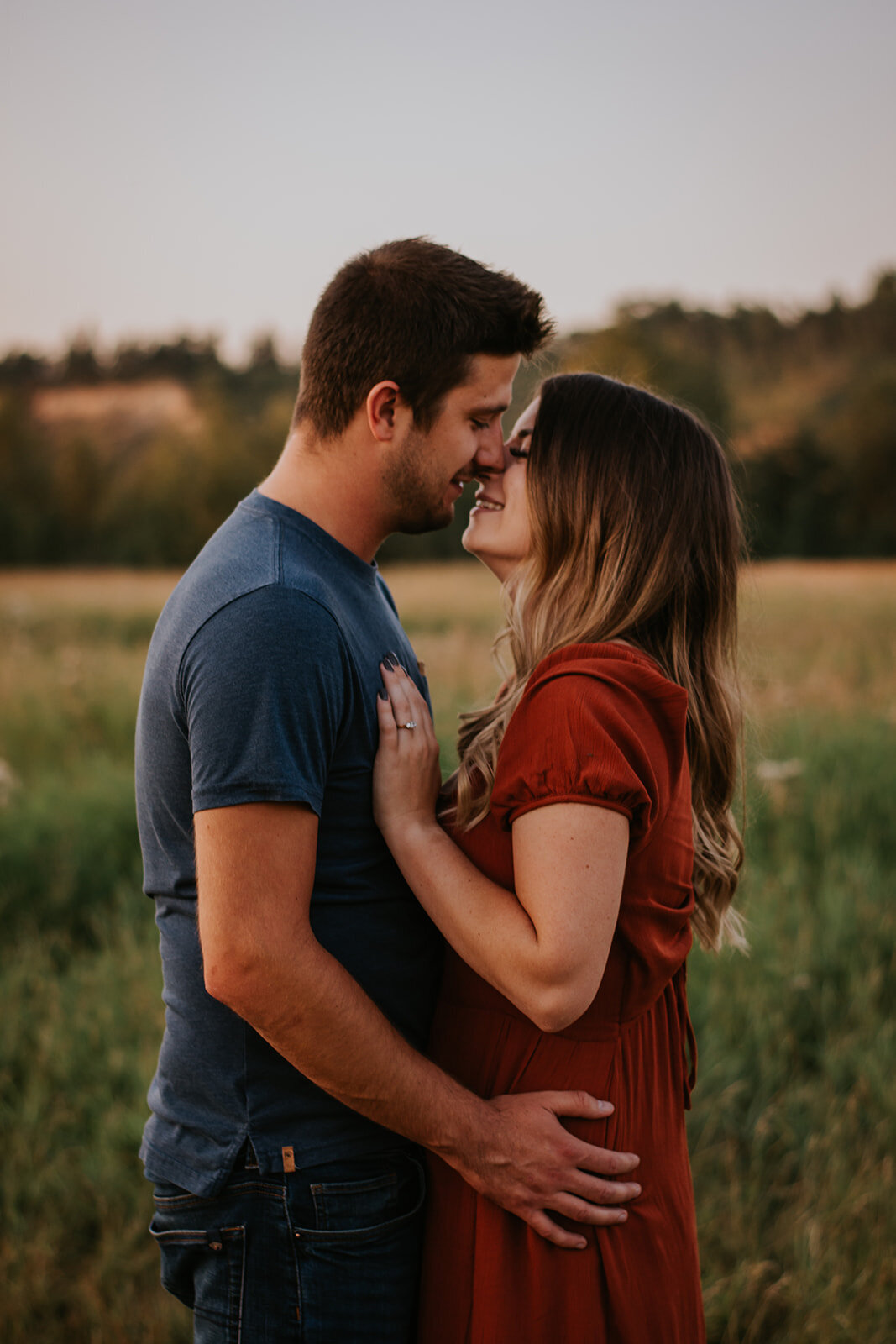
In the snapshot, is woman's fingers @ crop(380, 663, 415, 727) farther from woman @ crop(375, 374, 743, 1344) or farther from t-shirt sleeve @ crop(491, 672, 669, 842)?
t-shirt sleeve @ crop(491, 672, 669, 842)

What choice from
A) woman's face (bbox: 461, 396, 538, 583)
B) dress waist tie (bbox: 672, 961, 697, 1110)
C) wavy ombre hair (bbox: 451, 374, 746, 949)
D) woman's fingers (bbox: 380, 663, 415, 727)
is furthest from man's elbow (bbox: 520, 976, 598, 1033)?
woman's face (bbox: 461, 396, 538, 583)

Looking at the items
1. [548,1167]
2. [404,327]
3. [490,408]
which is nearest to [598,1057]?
[548,1167]

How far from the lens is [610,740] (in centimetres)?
155

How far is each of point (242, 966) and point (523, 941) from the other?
0.47 m

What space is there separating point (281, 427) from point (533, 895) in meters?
45.0

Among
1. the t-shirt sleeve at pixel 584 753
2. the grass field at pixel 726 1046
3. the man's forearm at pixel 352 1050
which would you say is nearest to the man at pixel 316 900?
the man's forearm at pixel 352 1050

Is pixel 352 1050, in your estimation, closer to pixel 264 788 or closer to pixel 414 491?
pixel 264 788

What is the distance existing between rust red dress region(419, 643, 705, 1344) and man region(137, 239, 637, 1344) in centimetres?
7

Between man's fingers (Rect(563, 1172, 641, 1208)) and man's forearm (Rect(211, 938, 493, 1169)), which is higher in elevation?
man's forearm (Rect(211, 938, 493, 1169))

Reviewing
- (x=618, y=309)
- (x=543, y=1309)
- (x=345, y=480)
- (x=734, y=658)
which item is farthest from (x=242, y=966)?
(x=618, y=309)

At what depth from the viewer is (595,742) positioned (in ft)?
5.08

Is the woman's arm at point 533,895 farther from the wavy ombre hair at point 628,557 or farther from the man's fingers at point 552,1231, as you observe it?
the man's fingers at point 552,1231

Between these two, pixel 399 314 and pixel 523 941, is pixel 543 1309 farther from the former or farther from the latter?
pixel 399 314

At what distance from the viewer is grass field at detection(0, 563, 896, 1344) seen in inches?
109
